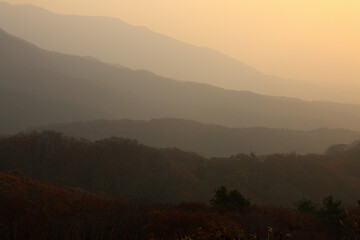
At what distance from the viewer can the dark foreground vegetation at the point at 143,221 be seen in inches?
537

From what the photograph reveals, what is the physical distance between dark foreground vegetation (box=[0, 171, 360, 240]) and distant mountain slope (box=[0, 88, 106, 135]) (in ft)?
417

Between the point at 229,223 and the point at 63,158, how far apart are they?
47879 mm

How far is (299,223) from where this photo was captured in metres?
19.8

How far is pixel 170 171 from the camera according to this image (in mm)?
62594

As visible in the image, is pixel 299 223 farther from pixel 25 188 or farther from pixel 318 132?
pixel 318 132

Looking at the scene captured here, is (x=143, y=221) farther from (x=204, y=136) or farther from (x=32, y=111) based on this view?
(x=32, y=111)

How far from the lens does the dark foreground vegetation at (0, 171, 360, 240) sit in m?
13.6

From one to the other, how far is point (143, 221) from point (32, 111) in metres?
153

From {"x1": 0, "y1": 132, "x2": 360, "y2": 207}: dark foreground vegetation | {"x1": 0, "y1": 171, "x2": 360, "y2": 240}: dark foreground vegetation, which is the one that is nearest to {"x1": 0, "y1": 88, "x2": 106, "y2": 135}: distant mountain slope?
{"x1": 0, "y1": 132, "x2": 360, "y2": 207}: dark foreground vegetation

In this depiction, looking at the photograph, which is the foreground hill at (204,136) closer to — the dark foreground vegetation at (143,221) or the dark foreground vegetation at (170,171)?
the dark foreground vegetation at (170,171)

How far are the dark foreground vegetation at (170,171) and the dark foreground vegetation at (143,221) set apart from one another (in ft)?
102

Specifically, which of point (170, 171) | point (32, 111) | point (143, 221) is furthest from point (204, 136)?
point (143, 221)

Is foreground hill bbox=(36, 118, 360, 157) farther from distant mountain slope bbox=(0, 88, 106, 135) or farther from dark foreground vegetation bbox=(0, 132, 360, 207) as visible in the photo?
Answer: dark foreground vegetation bbox=(0, 132, 360, 207)

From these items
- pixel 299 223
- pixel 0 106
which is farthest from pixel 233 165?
pixel 0 106
